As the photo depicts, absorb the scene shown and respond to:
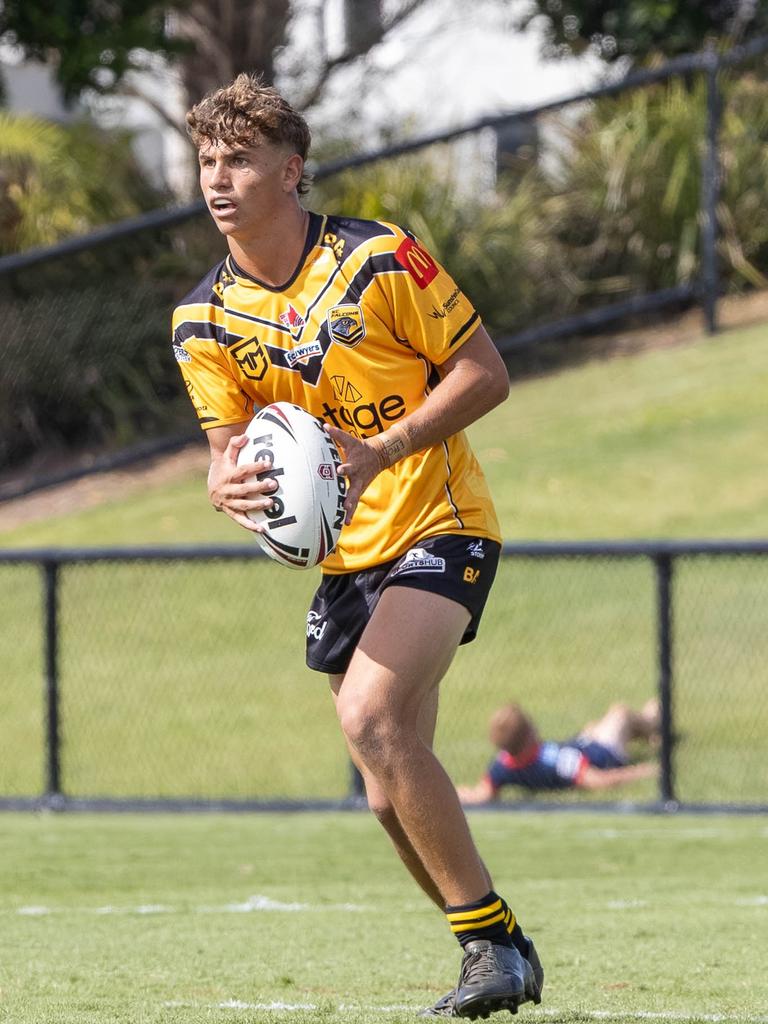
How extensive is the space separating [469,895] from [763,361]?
12134 millimetres

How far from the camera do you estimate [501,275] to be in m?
16.1

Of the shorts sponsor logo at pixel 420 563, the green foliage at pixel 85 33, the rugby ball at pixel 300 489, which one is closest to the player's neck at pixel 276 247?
the rugby ball at pixel 300 489

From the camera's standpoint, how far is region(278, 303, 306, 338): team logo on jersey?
174 inches

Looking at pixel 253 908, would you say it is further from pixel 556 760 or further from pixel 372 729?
pixel 556 760

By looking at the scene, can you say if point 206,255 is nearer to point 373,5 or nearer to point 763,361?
point 763,361

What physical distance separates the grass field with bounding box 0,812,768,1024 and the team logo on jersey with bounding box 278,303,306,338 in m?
1.79

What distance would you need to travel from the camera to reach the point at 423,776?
13.7 ft

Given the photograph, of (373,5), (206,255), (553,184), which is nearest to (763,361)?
(553,184)

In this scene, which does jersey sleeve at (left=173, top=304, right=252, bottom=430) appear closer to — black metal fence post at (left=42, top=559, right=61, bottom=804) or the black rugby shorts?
the black rugby shorts

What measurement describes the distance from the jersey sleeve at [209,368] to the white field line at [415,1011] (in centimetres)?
158

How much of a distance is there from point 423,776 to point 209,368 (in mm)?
1279

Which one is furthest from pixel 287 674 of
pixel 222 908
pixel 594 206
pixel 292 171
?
pixel 292 171

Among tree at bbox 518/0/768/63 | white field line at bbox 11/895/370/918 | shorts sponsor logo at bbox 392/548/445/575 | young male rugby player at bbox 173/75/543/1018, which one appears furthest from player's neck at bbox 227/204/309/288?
tree at bbox 518/0/768/63

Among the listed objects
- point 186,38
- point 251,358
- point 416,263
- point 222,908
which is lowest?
point 222,908
